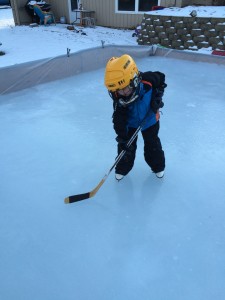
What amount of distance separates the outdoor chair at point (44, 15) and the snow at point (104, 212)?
6882 mm

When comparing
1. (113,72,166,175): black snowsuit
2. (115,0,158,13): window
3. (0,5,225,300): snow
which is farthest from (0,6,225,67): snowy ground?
(113,72,166,175): black snowsuit

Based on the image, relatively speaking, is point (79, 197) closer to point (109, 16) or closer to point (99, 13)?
point (109, 16)

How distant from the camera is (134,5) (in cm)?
799

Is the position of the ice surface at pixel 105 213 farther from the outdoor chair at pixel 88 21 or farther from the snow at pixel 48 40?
the outdoor chair at pixel 88 21

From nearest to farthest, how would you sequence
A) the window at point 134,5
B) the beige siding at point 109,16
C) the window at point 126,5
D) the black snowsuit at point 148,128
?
the black snowsuit at point 148,128, the window at point 134,5, the window at point 126,5, the beige siding at point 109,16

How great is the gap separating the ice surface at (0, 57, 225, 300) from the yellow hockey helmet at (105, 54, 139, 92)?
0.82m

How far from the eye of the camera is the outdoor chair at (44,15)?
8.61 metres

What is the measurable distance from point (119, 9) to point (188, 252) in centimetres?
842

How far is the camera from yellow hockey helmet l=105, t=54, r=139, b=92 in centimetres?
146

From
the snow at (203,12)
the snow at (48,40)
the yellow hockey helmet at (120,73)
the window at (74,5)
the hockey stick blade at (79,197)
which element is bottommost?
the snow at (48,40)

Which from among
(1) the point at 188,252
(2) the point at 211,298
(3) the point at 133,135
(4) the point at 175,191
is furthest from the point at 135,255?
(3) the point at 133,135

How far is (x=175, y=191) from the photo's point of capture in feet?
6.37

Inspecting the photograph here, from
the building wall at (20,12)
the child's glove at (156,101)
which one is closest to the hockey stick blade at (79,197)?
the child's glove at (156,101)

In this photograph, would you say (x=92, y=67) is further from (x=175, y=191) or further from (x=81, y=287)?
(x=81, y=287)
